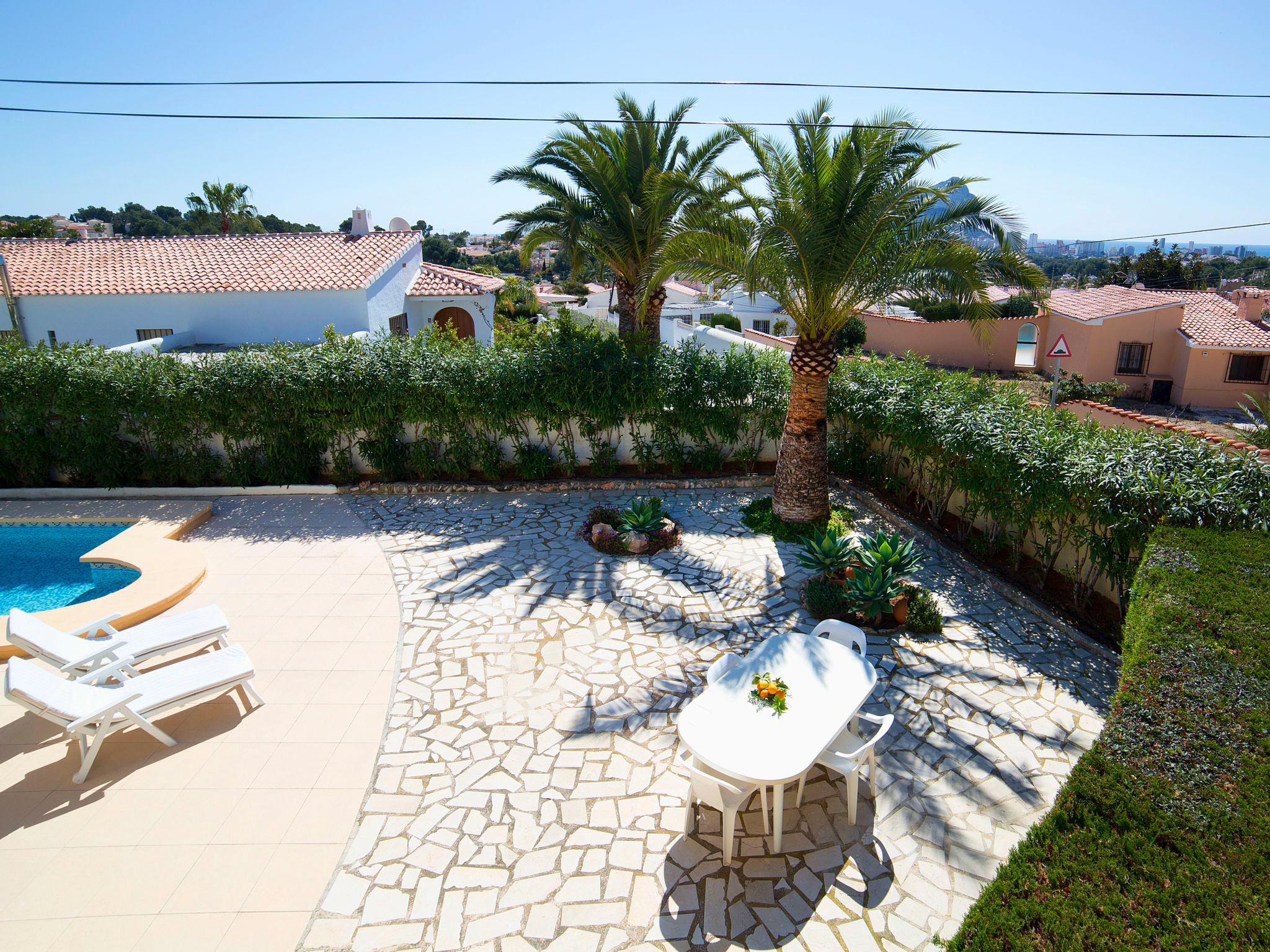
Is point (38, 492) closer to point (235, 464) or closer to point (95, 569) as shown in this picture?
point (235, 464)

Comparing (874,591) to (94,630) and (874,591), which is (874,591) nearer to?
(874,591)

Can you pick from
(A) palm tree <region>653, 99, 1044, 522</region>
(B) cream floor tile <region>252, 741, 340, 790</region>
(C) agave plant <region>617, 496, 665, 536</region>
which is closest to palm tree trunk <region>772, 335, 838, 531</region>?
(A) palm tree <region>653, 99, 1044, 522</region>

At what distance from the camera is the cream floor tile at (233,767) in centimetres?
545

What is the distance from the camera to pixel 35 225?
158 ft

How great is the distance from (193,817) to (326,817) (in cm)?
99

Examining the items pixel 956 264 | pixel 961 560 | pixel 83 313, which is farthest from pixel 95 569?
pixel 83 313

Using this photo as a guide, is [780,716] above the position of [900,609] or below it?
above

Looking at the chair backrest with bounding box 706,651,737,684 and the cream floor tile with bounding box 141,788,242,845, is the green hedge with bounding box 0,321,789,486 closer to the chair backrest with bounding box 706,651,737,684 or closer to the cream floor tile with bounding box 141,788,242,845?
the chair backrest with bounding box 706,651,737,684

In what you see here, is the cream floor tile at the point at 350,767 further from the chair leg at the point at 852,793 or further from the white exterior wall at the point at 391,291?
the white exterior wall at the point at 391,291

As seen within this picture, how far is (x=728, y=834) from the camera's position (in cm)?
449

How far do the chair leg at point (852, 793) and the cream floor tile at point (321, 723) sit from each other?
13.8 ft

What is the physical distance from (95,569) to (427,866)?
25.9 ft

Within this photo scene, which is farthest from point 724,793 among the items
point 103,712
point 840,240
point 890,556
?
point 840,240

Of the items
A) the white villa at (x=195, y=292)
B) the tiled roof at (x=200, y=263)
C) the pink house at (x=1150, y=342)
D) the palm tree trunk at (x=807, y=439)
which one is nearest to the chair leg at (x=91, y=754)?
the palm tree trunk at (x=807, y=439)
